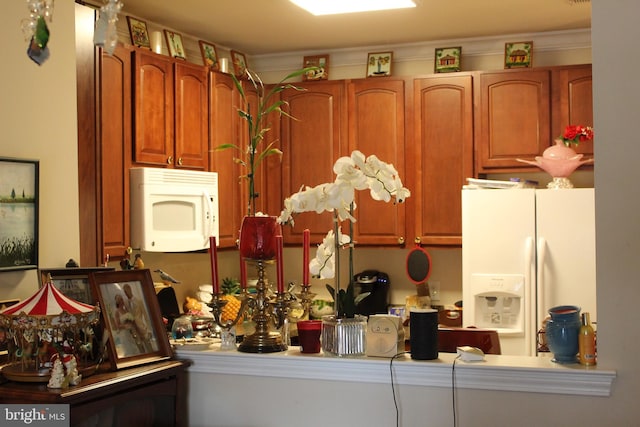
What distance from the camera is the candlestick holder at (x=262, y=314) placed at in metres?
2.48

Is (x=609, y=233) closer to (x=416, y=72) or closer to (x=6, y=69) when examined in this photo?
(x=6, y=69)

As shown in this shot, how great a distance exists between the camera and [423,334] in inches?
91.7

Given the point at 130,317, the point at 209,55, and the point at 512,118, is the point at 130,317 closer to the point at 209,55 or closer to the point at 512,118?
the point at 209,55

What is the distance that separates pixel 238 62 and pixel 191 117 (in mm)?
878

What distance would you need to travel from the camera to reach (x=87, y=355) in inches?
90.1

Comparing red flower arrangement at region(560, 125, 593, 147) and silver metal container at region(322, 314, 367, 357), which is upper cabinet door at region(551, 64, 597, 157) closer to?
red flower arrangement at region(560, 125, 593, 147)

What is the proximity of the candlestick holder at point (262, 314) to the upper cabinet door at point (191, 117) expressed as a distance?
6.35 ft

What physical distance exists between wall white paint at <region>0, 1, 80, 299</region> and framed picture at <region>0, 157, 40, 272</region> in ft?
0.13

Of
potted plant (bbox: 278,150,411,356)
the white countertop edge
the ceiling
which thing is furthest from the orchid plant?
the ceiling

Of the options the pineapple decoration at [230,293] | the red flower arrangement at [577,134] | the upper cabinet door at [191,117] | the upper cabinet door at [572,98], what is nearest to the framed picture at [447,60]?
the upper cabinet door at [572,98]

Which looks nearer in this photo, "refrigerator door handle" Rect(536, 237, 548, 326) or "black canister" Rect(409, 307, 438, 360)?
"black canister" Rect(409, 307, 438, 360)

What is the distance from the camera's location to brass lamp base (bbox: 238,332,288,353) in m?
2.50

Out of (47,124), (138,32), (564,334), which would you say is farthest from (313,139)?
(564,334)

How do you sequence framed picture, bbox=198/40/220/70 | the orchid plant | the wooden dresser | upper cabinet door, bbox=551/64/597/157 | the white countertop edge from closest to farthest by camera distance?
the wooden dresser, the white countertop edge, the orchid plant, upper cabinet door, bbox=551/64/597/157, framed picture, bbox=198/40/220/70
